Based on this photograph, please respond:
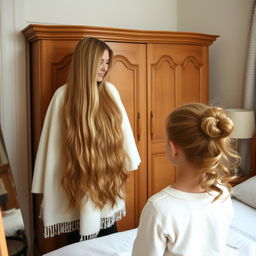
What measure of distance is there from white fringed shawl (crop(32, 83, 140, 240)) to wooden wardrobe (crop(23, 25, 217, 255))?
0.39 metres

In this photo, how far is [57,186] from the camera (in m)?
2.20

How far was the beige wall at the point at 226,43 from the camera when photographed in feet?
10.1

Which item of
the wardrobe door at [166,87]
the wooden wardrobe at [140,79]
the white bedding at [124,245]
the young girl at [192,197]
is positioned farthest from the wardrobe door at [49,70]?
the young girl at [192,197]

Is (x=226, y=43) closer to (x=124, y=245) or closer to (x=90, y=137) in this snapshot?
(x=90, y=137)

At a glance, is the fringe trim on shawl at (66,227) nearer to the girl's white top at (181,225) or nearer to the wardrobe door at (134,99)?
the wardrobe door at (134,99)

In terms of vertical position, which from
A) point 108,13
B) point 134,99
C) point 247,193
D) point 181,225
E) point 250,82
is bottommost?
point 247,193

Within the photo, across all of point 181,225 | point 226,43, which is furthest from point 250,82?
point 181,225

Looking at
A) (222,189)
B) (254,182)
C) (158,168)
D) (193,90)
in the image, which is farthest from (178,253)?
(193,90)

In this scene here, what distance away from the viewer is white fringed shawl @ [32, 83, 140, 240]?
215cm

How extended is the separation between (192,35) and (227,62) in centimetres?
51

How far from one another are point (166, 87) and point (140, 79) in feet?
0.73

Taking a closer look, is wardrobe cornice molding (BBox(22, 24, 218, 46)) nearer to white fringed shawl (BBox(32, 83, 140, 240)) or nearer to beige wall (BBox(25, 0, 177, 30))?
beige wall (BBox(25, 0, 177, 30))

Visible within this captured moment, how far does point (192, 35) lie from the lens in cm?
284

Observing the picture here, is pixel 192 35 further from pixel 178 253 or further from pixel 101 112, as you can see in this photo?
pixel 178 253
